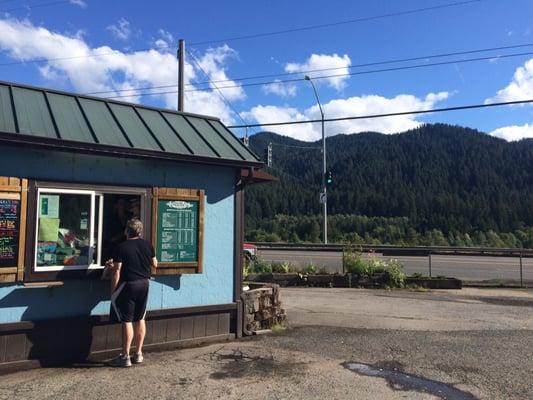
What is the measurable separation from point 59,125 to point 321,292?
9.21m

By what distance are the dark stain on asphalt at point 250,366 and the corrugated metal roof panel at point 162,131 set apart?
2.87 m

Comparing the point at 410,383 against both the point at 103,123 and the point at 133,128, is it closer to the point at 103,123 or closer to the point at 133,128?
the point at 133,128

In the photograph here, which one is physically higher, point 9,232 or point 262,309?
point 9,232

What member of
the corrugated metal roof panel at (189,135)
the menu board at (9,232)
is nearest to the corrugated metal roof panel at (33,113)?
the menu board at (9,232)

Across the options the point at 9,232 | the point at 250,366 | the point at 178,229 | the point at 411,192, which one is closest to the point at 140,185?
the point at 178,229

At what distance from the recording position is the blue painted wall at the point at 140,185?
6.03m

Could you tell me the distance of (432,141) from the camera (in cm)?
10975

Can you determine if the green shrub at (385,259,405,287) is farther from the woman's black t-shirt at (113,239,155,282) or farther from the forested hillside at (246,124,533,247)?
the forested hillside at (246,124,533,247)

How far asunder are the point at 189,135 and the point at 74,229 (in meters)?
2.25

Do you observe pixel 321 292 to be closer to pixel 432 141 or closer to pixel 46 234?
pixel 46 234

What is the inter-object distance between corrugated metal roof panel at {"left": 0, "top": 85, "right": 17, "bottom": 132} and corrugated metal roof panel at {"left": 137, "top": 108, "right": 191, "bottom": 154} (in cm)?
186

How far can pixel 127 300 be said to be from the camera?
6230mm

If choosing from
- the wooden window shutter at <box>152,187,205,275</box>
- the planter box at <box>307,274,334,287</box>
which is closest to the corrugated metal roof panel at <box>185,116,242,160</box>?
the wooden window shutter at <box>152,187,205,275</box>

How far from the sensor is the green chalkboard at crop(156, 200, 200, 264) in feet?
23.3
